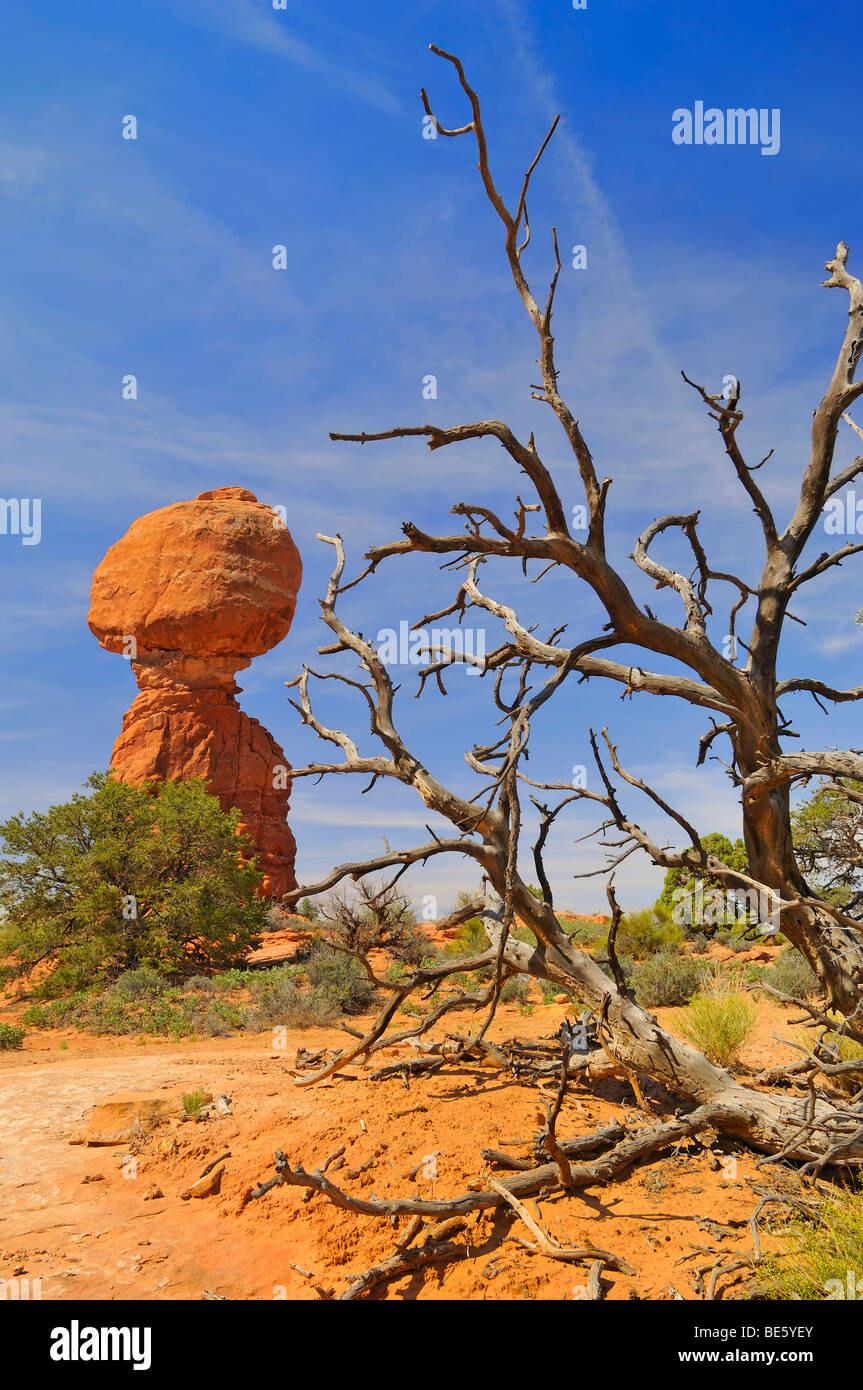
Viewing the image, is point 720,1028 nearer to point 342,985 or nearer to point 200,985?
point 342,985

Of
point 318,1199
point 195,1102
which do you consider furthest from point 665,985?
point 318,1199

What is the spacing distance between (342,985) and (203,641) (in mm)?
22958

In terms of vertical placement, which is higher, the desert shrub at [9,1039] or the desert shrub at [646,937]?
the desert shrub at [646,937]

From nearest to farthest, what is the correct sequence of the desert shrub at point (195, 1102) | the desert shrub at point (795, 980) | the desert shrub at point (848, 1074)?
the desert shrub at point (848, 1074)
the desert shrub at point (195, 1102)
the desert shrub at point (795, 980)

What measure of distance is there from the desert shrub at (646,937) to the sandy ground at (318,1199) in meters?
12.3

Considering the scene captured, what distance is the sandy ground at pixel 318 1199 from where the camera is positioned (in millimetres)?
4500

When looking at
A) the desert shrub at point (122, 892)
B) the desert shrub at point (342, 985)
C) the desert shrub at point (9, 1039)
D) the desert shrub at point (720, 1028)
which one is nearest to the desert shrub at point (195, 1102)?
the desert shrub at point (342, 985)

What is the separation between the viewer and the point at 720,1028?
799 centimetres

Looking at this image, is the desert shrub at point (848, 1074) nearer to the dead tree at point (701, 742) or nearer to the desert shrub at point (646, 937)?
the dead tree at point (701, 742)

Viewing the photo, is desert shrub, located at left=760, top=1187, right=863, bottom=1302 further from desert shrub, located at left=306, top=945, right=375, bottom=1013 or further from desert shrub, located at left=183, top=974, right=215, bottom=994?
desert shrub, located at left=183, top=974, right=215, bottom=994

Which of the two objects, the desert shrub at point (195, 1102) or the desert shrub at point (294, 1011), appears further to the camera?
the desert shrub at point (294, 1011)

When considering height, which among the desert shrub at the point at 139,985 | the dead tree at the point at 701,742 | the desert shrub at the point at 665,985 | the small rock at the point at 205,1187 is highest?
the dead tree at the point at 701,742

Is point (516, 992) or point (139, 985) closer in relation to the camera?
point (516, 992)
